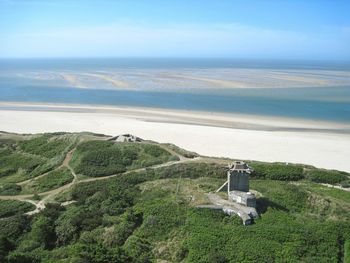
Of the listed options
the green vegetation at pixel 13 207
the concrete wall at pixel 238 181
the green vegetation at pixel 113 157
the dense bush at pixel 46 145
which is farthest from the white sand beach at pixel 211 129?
the green vegetation at pixel 13 207

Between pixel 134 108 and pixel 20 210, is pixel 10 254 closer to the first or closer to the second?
pixel 20 210

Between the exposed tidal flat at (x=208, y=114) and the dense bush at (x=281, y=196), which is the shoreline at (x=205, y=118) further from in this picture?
the dense bush at (x=281, y=196)

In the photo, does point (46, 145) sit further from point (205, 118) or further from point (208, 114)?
point (208, 114)

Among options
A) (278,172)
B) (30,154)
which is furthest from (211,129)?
(278,172)

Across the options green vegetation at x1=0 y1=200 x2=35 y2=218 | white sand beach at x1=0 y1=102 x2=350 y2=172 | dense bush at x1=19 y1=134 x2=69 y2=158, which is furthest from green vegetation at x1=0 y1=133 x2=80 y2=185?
white sand beach at x1=0 y1=102 x2=350 y2=172

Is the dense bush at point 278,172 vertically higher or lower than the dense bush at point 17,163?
higher

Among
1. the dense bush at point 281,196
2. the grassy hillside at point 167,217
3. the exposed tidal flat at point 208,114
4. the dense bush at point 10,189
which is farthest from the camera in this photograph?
the exposed tidal flat at point 208,114
